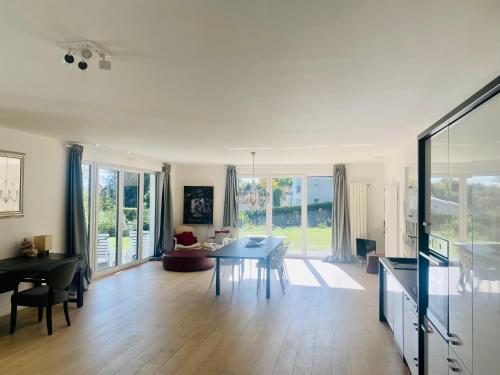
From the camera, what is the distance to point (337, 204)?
9.21 metres

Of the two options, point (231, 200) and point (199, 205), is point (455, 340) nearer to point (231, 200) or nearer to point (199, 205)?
point (231, 200)

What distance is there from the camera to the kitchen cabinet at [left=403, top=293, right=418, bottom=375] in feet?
9.50

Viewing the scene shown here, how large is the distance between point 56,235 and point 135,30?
4.83 metres

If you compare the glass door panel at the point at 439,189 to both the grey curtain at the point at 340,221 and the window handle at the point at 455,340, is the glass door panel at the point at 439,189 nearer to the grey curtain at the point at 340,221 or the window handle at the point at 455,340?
the window handle at the point at 455,340

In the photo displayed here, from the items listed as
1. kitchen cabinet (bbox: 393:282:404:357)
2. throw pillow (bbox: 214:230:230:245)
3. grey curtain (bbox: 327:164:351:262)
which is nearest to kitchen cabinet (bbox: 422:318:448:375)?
kitchen cabinet (bbox: 393:282:404:357)

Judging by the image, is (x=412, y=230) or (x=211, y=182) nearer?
(x=412, y=230)

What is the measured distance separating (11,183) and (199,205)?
5.53 meters

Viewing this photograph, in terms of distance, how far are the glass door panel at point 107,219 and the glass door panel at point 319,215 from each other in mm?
4931

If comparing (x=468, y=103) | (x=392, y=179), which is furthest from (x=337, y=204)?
(x=468, y=103)

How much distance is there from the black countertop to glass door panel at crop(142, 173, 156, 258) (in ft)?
20.0

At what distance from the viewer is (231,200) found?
386 inches

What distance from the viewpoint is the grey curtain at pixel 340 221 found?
9.02 metres

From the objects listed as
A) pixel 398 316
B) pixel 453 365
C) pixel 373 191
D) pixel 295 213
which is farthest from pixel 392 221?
pixel 453 365

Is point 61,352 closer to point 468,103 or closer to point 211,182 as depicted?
point 468,103
